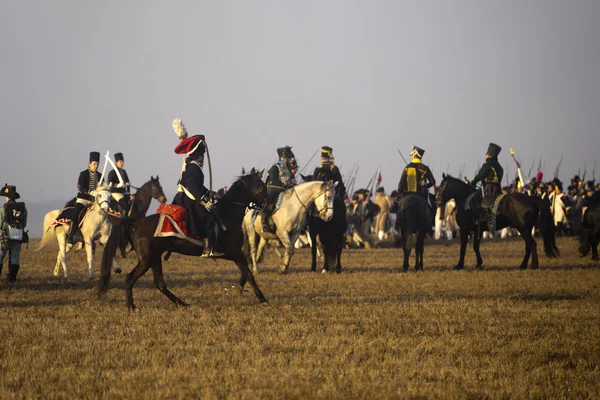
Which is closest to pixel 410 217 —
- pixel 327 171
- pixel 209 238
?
pixel 327 171

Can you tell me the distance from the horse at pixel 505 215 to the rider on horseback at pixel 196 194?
947cm

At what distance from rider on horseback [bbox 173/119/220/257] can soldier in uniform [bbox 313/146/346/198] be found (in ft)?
26.2

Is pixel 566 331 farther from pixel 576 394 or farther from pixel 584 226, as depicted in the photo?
pixel 584 226

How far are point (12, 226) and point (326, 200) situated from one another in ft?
22.9

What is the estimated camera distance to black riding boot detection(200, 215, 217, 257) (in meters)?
12.6

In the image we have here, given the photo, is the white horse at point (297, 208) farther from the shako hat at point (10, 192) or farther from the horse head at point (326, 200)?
the shako hat at point (10, 192)

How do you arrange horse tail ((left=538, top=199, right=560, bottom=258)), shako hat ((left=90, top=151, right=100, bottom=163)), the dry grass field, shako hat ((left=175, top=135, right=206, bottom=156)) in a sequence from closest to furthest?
the dry grass field, shako hat ((left=175, top=135, right=206, bottom=156)), shako hat ((left=90, top=151, right=100, bottom=163)), horse tail ((left=538, top=199, right=560, bottom=258))

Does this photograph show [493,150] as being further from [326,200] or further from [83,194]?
[83,194]

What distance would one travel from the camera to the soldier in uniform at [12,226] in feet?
54.1

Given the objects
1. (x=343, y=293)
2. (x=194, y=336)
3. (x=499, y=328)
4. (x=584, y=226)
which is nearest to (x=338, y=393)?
(x=194, y=336)

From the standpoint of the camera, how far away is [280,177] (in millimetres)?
19594

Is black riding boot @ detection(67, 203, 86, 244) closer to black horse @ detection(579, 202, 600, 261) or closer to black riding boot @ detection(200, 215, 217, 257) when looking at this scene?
black riding boot @ detection(200, 215, 217, 257)

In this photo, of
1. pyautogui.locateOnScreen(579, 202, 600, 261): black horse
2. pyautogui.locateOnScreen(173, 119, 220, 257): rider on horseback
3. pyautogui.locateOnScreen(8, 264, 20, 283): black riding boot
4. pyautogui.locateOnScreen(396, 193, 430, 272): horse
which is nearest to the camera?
pyautogui.locateOnScreen(173, 119, 220, 257): rider on horseback

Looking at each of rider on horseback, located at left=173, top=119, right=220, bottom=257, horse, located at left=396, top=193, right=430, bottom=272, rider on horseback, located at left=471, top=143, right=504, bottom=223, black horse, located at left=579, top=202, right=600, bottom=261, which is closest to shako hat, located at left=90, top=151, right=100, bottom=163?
rider on horseback, located at left=173, top=119, right=220, bottom=257
